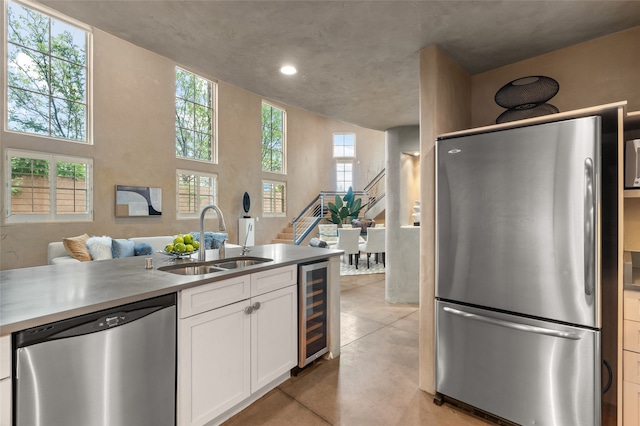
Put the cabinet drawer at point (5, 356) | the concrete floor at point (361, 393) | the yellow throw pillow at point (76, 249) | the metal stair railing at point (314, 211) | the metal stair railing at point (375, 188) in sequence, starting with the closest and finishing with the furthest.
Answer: the cabinet drawer at point (5, 356), the concrete floor at point (361, 393), the yellow throw pillow at point (76, 249), the metal stair railing at point (314, 211), the metal stair railing at point (375, 188)

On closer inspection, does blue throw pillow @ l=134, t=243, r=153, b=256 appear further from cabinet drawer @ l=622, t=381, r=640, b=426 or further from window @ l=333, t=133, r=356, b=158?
window @ l=333, t=133, r=356, b=158

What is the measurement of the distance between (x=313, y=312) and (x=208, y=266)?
91cm

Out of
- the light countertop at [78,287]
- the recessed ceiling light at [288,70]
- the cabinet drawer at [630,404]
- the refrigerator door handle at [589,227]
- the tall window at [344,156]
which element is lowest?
the cabinet drawer at [630,404]

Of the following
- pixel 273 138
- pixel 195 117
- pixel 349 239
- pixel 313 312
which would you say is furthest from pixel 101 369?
pixel 273 138

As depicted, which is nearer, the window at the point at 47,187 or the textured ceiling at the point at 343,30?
the textured ceiling at the point at 343,30

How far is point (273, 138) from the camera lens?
9906mm

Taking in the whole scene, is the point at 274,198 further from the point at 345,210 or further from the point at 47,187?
the point at 47,187

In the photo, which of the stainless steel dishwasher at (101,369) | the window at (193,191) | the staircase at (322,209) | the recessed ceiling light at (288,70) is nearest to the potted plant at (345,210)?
the staircase at (322,209)

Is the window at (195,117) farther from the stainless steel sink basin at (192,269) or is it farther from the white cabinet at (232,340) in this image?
the white cabinet at (232,340)

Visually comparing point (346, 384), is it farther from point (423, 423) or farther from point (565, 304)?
point (565, 304)

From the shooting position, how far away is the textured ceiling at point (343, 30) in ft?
5.70

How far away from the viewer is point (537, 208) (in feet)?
5.55

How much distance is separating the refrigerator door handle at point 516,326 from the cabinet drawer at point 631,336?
0.22 m

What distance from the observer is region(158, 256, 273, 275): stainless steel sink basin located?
7.00ft
